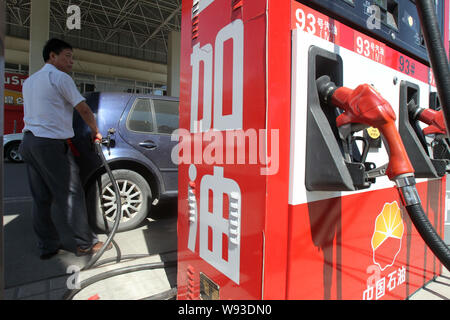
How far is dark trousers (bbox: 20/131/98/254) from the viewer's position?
87.0 inches

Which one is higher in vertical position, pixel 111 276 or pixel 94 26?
pixel 94 26

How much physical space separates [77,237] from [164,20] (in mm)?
17604

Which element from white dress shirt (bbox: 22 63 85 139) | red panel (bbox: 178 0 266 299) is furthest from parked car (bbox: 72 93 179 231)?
red panel (bbox: 178 0 266 299)

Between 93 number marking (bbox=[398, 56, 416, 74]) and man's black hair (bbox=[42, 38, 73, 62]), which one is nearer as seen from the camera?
93 number marking (bbox=[398, 56, 416, 74])

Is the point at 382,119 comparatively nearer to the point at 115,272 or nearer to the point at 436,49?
the point at 436,49

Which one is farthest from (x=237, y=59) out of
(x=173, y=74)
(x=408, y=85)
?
(x=173, y=74)

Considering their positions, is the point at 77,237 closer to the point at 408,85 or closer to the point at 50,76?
the point at 50,76

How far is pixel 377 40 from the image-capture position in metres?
1.28

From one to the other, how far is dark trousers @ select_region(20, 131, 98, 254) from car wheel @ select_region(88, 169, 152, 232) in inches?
18.8

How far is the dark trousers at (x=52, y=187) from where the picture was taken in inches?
87.0

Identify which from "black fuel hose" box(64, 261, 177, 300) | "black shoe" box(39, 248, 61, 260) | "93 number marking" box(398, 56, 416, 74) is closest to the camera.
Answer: "93 number marking" box(398, 56, 416, 74)

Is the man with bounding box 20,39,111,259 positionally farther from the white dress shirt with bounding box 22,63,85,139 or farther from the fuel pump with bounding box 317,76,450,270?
the fuel pump with bounding box 317,76,450,270

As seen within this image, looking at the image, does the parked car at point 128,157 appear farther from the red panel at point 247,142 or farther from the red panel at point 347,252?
the red panel at point 347,252

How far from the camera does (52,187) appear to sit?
227 centimetres
